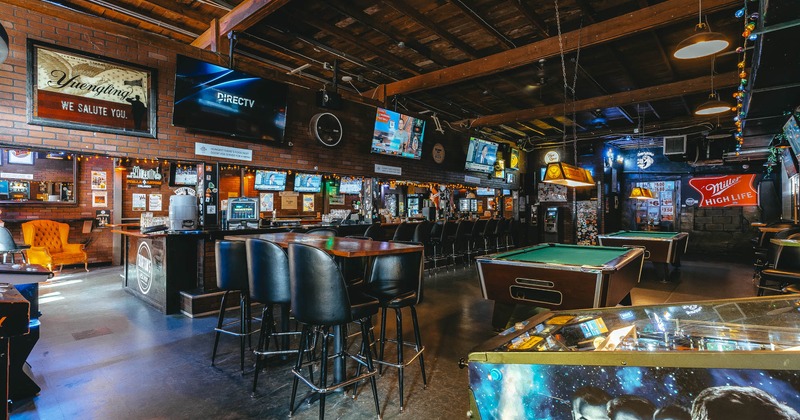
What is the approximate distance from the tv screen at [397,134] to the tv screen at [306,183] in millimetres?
2739

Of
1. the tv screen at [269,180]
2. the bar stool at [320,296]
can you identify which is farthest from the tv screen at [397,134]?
the bar stool at [320,296]

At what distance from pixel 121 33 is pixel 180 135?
130 cm

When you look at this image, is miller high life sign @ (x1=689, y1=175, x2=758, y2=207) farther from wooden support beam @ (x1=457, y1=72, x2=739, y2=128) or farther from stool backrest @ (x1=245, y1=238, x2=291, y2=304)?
stool backrest @ (x1=245, y1=238, x2=291, y2=304)

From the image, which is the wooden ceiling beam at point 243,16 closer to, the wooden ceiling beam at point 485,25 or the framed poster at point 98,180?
the wooden ceiling beam at point 485,25

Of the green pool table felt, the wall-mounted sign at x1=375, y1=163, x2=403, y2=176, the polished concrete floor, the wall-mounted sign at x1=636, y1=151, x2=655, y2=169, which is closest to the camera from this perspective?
the polished concrete floor

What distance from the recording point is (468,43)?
227 inches

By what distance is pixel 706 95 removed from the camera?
7879mm

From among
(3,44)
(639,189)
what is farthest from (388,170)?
(3,44)

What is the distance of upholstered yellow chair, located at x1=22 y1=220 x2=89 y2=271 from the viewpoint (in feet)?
23.9

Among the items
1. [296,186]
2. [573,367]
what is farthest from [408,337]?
[296,186]

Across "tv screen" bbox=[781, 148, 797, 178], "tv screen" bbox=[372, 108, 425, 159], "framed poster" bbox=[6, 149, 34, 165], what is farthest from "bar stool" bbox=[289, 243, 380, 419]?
"tv screen" bbox=[781, 148, 797, 178]

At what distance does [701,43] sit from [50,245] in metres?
11.4

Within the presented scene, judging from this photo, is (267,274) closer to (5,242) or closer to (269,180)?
(5,242)

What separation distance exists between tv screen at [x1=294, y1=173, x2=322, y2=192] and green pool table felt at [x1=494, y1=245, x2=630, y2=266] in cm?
651
